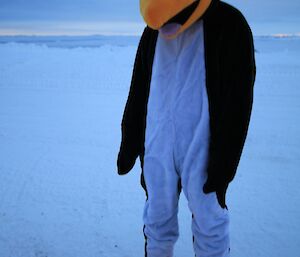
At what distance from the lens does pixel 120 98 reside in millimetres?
5395

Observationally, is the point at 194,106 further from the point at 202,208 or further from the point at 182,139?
the point at 202,208

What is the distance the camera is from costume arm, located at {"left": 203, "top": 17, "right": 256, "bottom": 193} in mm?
1191

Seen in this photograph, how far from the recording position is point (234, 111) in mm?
1229

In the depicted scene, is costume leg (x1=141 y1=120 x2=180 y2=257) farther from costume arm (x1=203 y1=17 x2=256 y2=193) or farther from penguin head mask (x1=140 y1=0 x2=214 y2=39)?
penguin head mask (x1=140 y1=0 x2=214 y2=39)

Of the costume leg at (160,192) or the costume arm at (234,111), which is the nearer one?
the costume arm at (234,111)

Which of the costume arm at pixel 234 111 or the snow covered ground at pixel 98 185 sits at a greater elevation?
the costume arm at pixel 234 111

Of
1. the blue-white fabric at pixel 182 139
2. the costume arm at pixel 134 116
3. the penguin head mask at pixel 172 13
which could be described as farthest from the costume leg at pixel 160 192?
the penguin head mask at pixel 172 13

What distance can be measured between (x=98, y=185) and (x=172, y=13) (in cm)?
195

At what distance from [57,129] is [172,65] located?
10.1ft

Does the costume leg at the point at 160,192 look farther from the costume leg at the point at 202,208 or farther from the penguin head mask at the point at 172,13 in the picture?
the penguin head mask at the point at 172,13

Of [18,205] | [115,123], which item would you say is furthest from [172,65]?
[115,123]

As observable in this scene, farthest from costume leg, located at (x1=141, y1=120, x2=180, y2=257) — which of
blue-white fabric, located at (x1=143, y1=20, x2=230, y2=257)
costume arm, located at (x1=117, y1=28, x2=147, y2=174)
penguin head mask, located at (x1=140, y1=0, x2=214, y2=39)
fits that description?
penguin head mask, located at (x1=140, y1=0, x2=214, y2=39)

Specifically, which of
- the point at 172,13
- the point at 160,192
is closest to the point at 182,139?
the point at 160,192

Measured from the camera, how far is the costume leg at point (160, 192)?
138cm
